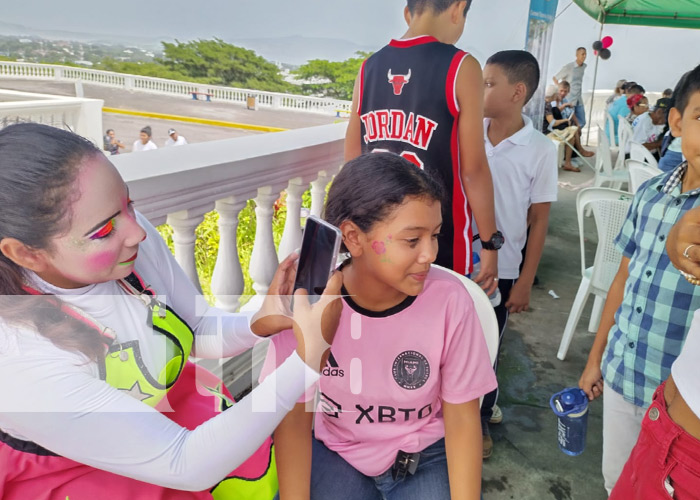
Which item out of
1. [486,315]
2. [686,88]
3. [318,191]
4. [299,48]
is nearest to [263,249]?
[318,191]

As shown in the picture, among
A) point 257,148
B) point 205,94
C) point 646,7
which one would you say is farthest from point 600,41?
point 205,94

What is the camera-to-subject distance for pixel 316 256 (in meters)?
1.13

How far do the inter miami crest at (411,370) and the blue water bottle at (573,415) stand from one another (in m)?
0.51

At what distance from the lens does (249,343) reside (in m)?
1.36

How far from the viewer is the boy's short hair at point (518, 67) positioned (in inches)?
89.5

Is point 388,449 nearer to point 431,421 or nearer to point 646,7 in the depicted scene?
point 431,421

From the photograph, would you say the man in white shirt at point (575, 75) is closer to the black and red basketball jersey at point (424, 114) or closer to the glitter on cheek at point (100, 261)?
the black and red basketball jersey at point (424, 114)

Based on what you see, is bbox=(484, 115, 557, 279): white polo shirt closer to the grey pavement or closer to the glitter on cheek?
the glitter on cheek

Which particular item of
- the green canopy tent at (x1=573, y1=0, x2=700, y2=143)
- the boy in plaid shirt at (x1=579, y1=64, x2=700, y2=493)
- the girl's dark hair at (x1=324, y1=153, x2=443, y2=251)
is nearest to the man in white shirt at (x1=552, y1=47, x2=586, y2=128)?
the green canopy tent at (x1=573, y1=0, x2=700, y2=143)

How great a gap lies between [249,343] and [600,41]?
10.8 metres

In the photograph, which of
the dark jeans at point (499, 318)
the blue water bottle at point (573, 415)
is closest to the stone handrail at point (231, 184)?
the dark jeans at point (499, 318)

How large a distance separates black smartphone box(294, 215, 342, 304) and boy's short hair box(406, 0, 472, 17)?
1.06 m

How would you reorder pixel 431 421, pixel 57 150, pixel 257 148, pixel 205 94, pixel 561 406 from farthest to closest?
pixel 205 94 < pixel 257 148 < pixel 561 406 < pixel 431 421 < pixel 57 150

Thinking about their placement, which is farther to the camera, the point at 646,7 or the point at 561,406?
the point at 646,7
